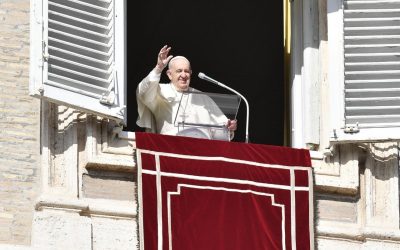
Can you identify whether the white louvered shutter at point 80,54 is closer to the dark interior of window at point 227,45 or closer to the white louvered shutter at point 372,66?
the white louvered shutter at point 372,66

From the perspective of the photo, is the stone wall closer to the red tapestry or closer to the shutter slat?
→ the shutter slat

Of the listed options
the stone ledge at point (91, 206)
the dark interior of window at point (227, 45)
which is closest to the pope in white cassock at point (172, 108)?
the stone ledge at point (91, 206)

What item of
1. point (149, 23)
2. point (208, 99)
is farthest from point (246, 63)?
point (208, 99)

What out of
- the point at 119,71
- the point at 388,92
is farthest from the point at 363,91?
A: the point at 119,71

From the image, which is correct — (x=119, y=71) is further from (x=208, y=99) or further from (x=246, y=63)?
(x=246, y=63)

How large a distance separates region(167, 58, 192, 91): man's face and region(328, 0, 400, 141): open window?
980mm

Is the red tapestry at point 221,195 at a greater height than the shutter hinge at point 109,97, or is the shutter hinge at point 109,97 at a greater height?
the shutter hinge at point 109,97

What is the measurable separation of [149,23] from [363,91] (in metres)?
2.89

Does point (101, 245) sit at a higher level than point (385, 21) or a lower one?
lower

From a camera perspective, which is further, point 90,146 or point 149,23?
point 149,23

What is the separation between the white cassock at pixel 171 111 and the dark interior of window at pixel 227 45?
1.30m

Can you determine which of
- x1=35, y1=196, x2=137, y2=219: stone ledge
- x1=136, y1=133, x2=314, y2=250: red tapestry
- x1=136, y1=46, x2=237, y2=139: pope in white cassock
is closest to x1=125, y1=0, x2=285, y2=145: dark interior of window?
x1=136, y1=46, x2=237, y2=139: pope in white cassock

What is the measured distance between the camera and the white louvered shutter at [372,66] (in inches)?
851

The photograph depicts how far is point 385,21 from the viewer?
21.8 m
